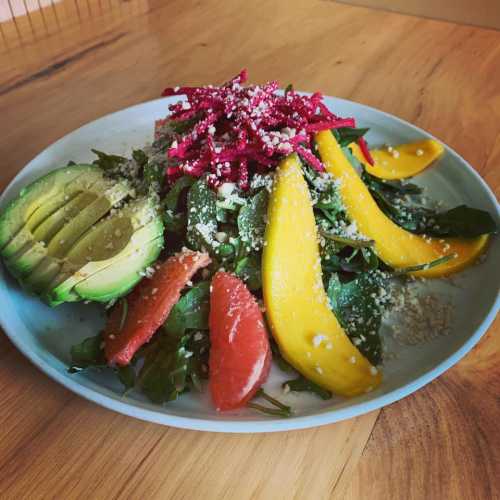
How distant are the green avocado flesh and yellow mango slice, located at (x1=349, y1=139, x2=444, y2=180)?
1.91ft

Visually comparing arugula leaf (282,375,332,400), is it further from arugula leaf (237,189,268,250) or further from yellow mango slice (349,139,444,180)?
yellow mango slice (349,139,444,180)

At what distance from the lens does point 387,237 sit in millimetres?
1133

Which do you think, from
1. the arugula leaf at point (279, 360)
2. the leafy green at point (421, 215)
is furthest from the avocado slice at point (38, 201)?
the leafy green at point (421, 215)

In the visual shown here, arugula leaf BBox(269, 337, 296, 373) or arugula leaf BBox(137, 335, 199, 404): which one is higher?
arugula leaf BBox(137, 335, 199, 404)

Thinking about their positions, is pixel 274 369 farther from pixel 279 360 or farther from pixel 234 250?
pixel 234 250

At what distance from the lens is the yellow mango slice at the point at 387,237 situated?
111cm

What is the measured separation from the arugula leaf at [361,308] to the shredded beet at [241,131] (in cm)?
25

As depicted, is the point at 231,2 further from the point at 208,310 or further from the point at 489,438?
the point at 489,438

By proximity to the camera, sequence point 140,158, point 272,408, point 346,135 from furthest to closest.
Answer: point 346,135 < point 140,158 < point 272,408

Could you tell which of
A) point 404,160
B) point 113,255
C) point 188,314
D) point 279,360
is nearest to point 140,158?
point 113,255

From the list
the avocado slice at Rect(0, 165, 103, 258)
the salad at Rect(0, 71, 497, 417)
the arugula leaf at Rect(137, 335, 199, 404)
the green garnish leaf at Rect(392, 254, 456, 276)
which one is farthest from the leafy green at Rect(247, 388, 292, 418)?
the avocado slice at Rect(0, 165, 103, 258)

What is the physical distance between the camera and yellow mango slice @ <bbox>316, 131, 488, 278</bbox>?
3.65ft

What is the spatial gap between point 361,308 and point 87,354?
49cm

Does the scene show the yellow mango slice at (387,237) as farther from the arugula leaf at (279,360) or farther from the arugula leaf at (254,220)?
the arugula leaf at (279,360)
